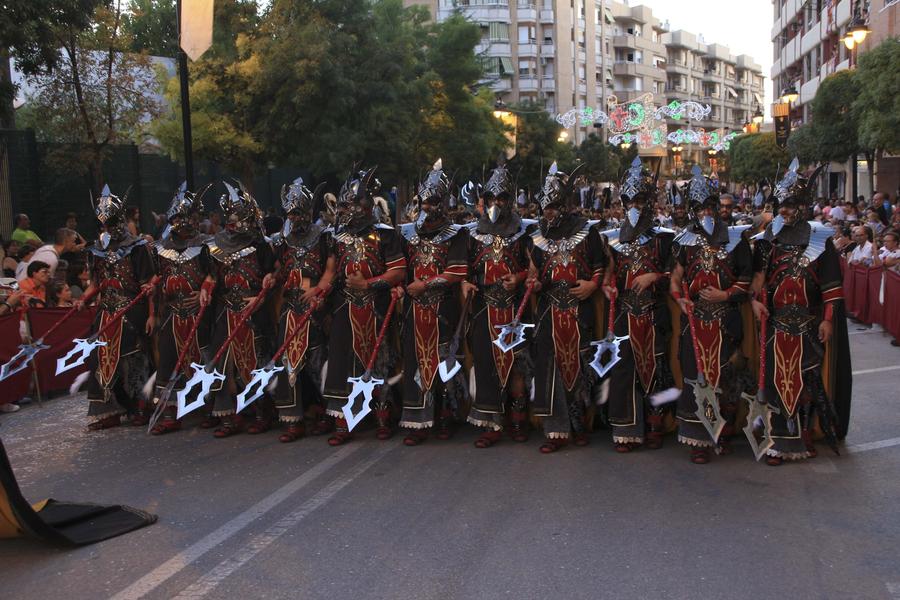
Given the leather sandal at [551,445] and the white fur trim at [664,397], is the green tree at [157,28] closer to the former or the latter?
the leather sandal at [551,445]

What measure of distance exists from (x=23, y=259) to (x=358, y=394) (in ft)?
21.6

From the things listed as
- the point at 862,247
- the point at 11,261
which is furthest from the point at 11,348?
the point at 862,247

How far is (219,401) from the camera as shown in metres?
7.79

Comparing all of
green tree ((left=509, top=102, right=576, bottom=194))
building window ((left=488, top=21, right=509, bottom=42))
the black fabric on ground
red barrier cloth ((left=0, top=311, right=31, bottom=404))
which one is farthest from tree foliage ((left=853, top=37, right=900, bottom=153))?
building window ((left=488, top=21, right=509, bottom=42))

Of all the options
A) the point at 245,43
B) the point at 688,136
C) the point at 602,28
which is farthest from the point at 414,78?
the point at 602,28

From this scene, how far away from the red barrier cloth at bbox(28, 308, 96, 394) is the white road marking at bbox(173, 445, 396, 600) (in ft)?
14.4

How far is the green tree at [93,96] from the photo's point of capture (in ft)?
56.1

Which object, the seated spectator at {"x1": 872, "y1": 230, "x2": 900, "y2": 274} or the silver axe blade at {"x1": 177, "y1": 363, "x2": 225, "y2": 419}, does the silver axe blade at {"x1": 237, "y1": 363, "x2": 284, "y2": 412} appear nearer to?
the silver axe blade at {"x1": 177, "y1": 363, "x2": 225, "y2": 419}

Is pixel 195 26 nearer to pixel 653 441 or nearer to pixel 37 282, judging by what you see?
pixel 37 282

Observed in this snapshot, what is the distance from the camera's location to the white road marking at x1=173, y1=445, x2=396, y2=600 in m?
4.63

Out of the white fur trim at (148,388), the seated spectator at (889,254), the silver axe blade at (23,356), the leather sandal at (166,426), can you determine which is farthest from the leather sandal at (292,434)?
the seated spectator at (889,254)

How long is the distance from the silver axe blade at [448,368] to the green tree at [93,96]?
38.8ft

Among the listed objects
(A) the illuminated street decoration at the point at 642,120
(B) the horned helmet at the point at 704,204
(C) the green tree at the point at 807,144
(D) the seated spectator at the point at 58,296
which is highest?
(A) the illuminated street decoration at the point at 642,120

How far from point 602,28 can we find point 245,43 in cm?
7083
